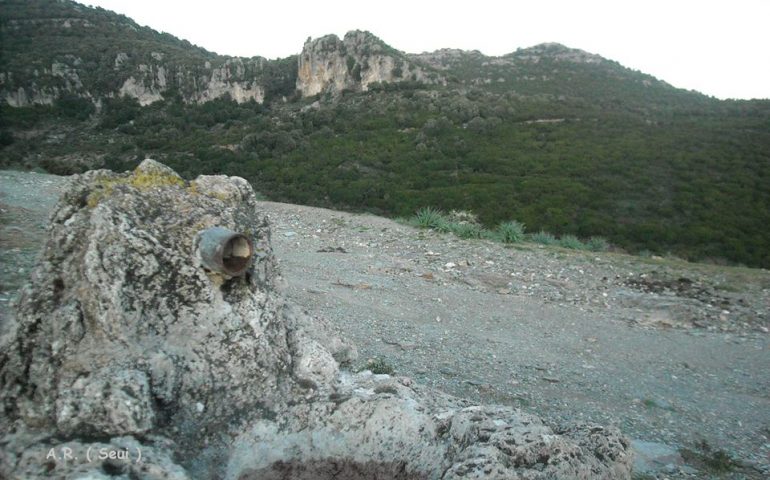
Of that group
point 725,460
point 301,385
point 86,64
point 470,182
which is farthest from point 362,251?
point 86,64

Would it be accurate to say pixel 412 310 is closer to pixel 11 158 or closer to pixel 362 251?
pixel 362 251

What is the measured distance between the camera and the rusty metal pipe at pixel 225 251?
2344mm

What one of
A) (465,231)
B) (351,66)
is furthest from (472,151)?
(351,66)

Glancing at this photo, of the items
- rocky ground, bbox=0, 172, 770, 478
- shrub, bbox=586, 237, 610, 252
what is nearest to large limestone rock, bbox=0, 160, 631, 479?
rocky ground, bbox=0, 172, 770, 478

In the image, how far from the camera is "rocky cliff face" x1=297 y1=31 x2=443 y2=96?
149 ft

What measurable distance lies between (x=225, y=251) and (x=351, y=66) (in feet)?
152

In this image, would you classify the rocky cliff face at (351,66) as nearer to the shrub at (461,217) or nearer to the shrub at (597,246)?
→ the shrub at (461,217)

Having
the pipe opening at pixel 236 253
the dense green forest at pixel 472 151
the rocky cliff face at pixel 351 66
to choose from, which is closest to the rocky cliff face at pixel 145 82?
the dense green forest at pixel 472 151

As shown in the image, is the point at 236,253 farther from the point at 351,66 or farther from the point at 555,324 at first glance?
the point at 351,66

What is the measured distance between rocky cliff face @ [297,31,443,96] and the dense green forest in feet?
6.40

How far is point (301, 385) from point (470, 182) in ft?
73.9

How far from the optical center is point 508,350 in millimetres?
6969

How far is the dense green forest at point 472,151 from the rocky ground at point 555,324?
7.73 metres

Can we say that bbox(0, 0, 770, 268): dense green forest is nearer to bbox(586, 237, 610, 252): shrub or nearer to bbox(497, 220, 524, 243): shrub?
bbox(586, 237, 610, 252): shrub
